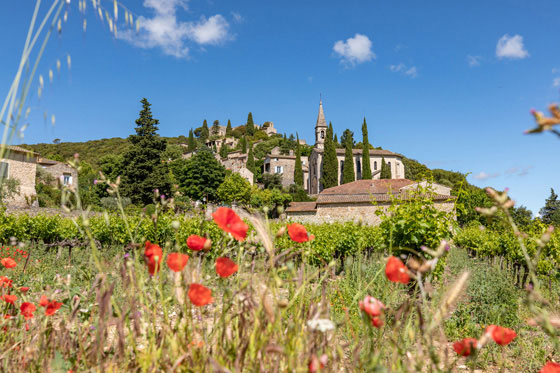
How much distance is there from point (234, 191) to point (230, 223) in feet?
121

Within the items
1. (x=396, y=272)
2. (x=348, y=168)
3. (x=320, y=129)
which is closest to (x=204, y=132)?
(x=320, y=129)

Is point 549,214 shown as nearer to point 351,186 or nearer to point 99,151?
point 351,186

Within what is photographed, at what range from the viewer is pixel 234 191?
38.2 meters

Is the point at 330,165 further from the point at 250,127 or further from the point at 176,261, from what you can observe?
the point at 176,261

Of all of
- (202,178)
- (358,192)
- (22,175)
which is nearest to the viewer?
(22,175)

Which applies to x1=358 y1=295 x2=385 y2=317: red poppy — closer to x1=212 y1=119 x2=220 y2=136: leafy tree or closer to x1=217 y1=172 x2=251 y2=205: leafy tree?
x1=217 y1=172 x2=251 y2=205: leafy tree

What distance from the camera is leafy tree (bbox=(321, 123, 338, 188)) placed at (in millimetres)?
47562

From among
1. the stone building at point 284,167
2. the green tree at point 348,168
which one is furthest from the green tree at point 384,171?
the stone building at point 284,167

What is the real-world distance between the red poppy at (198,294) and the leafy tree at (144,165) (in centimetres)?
3106

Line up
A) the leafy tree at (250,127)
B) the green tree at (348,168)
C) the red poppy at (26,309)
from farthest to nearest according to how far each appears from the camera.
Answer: the leafy tree at (250,127), the green tree at (348,168), the red poppy at (26,309)

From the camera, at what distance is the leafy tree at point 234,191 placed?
3794cm

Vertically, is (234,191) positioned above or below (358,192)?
above

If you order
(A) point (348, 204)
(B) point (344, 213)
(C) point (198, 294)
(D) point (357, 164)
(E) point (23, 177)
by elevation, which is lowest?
(C) point (198, 294)

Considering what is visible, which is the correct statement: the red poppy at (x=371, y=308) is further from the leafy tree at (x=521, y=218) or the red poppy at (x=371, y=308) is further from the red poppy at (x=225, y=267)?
the leafy tree at (x=521, y=218)
